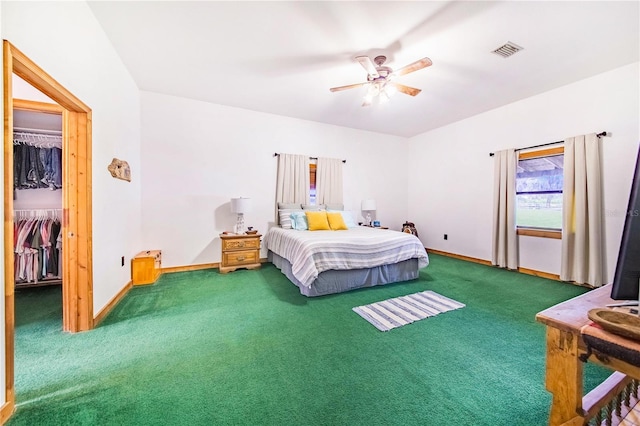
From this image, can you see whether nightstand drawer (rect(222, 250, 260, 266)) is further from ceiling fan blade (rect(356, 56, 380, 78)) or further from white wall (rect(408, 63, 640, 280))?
white wall (rect(408, 63, 640, 280))

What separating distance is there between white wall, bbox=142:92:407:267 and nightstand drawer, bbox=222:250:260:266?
1.54 feet

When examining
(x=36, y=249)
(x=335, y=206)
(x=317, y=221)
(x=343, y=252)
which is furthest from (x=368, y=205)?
(x=36, y=249)

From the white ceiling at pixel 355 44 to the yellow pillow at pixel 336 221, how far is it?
186 cm

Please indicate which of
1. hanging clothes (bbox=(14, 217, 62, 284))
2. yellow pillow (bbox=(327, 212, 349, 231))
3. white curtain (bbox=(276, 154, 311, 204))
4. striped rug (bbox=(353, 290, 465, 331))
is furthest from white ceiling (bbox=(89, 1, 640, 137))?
striped rug (bbox=(353, 290, 465, 331))

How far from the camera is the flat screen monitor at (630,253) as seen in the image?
714 millimetres

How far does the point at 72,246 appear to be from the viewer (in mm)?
2080

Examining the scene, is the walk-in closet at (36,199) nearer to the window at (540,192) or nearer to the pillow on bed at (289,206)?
the pillow on bed at (289,206)

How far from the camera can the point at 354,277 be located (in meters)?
3.11

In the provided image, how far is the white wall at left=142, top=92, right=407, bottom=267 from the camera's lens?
12.4 feet

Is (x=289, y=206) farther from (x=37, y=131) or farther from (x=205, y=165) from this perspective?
(x=37, y=131)

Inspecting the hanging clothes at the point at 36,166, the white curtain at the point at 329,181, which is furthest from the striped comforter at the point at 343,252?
the hanging clothes at the point at 36,166

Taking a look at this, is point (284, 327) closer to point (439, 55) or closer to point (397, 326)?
point (397, 326)

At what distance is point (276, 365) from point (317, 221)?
257 centimetres

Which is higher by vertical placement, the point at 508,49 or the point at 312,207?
the point at 508,49
